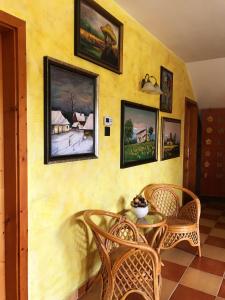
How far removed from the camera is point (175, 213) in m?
3.24

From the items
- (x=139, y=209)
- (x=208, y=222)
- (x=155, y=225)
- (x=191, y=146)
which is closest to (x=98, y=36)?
(x=139, y=209)

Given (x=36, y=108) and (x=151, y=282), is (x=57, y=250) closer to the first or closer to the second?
(x=151, y=282)

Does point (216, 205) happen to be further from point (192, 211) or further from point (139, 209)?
point (139, 209)

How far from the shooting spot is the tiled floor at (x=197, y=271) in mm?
2189

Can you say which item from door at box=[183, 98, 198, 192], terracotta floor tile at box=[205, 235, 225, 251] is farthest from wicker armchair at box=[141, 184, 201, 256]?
door at box=[183, 98, 198, 192]

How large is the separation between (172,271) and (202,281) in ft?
0.95

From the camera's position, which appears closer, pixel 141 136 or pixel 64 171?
pixel 64 171

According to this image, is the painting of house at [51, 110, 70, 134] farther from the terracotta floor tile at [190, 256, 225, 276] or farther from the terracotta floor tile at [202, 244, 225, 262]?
the terracotta floor tile at [202, 244, 225, 262]

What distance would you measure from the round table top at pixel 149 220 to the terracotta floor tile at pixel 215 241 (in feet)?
3.90

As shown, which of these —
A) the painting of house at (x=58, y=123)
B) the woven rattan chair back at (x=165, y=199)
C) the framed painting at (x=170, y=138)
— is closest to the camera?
the painting of house at (x=58, y=123)

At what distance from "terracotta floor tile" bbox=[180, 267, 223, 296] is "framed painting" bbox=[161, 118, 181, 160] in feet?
4.98

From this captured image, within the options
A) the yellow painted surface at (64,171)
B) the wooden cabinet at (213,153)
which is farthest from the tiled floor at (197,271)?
the wooden cabinet at (213,153)

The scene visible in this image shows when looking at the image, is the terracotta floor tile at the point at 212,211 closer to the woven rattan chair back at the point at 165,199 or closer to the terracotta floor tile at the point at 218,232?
the terracotta floor tile at the point at 218,232

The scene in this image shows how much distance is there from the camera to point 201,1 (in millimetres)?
2396
